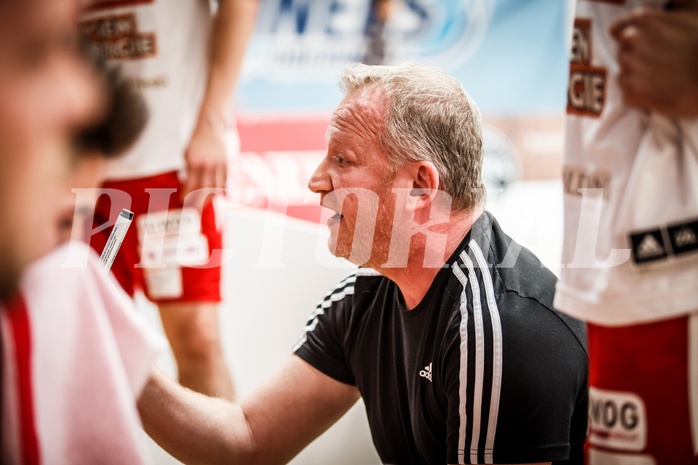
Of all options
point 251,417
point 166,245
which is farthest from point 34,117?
point 166,245

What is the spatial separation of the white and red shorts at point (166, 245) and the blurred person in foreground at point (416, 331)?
636 mm

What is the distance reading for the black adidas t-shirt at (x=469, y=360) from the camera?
1.25 m

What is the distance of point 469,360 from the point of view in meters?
1.27

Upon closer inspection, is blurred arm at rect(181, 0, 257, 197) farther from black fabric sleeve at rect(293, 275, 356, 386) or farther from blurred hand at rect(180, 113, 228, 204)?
black fabric sleeve at rect(293, 275, 356, 386)

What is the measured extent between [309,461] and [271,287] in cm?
62

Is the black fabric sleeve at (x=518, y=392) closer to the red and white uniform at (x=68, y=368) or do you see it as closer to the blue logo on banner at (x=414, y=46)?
the red and white uniform at (x=68, y=368)

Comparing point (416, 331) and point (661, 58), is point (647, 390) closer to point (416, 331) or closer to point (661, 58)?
point (661, 58)

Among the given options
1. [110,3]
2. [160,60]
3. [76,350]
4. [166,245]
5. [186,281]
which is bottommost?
[186,281]

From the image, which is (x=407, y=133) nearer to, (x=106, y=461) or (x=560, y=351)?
(x=560, y=351)

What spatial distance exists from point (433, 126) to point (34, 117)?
0.84 meters

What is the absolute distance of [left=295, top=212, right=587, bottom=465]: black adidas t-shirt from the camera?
125 cm

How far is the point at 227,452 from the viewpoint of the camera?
1445 millimetres

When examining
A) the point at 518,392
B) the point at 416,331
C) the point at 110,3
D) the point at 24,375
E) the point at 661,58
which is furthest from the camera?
the point at 110,3

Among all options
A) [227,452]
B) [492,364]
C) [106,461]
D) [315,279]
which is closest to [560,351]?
[492,364]
